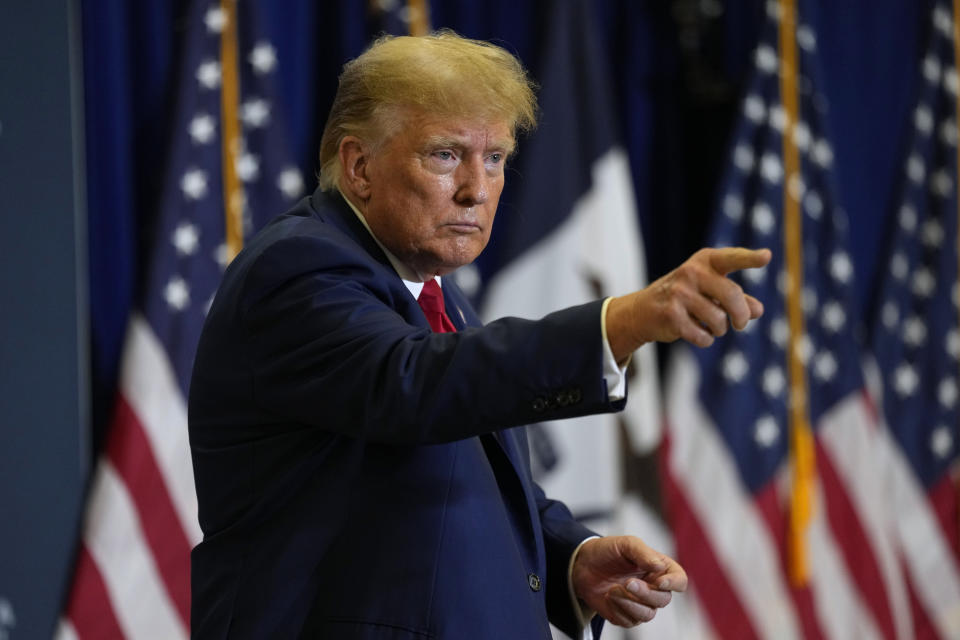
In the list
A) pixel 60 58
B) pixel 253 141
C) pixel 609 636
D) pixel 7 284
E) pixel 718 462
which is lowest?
pixel 609 636

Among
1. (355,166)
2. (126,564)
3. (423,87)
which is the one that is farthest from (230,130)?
(423,87)

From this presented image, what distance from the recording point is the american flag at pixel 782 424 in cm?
362

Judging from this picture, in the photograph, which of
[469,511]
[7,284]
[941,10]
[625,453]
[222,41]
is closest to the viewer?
[469,511]

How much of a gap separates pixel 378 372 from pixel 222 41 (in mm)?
2141

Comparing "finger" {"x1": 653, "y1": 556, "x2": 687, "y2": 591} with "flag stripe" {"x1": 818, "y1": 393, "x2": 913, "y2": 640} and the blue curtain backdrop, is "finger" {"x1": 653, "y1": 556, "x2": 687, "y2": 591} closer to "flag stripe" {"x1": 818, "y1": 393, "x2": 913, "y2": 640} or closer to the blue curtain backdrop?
the blue curtain backdrop

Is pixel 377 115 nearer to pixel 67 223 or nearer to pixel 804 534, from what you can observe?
pixel 67 223

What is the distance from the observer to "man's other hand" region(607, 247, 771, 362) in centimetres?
109

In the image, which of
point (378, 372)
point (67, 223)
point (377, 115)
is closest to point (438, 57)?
point (377, 115)

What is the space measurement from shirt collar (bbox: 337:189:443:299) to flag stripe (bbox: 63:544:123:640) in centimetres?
170

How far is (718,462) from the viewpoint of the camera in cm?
364

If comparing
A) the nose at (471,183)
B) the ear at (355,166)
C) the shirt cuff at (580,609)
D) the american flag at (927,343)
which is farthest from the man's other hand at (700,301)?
the american flag at (927,343)

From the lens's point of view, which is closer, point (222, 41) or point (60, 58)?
point (60, 58)

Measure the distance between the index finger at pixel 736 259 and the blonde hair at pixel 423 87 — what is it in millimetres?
474

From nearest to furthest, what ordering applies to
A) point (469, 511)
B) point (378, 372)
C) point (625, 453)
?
Result: point (378, 372), point (469, 511), point (625, 453)
